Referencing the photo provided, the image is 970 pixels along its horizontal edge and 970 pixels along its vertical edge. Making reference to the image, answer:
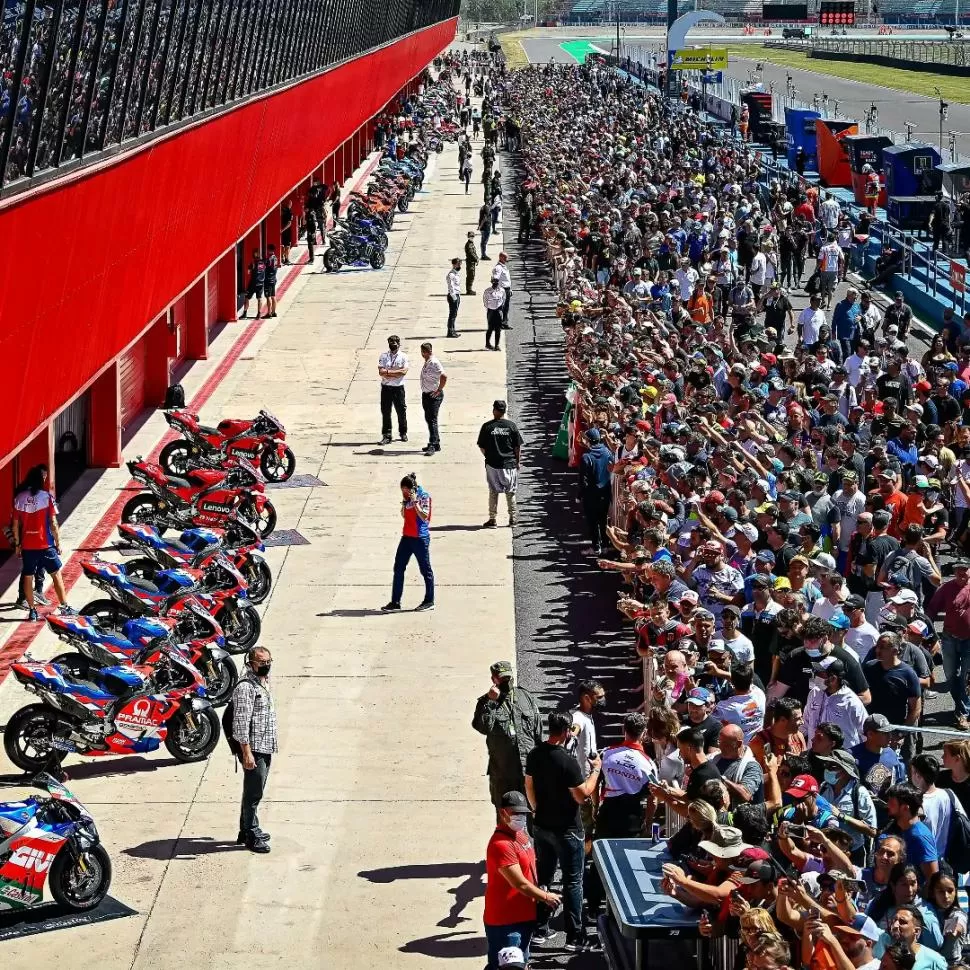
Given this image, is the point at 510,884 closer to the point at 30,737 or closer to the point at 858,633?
the point at 858,633

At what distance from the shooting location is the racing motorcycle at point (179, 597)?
15898mm

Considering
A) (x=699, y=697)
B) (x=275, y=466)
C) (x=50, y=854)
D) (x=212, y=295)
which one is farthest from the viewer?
(x=212, y=295)

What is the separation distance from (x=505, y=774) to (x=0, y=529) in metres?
9.26

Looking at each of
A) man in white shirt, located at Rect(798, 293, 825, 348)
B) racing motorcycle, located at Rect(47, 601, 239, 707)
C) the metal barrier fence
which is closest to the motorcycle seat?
racing motorcycle, located at Rect(47, 601, 239, 707)

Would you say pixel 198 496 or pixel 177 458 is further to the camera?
pixel 177 458

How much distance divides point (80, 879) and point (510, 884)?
3.04 meters

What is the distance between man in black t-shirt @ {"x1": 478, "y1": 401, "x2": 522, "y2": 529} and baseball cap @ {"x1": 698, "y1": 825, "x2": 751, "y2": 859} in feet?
37.6

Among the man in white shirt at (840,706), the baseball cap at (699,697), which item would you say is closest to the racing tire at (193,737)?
the baseball cap at (699,697)

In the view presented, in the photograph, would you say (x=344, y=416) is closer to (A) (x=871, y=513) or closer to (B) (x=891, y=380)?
(B) (x=891, y=380)

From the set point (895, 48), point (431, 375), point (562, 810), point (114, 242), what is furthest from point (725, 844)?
point (895, 48)

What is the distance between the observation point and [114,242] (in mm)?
20266

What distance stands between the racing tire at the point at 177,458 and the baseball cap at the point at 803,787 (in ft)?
40.7

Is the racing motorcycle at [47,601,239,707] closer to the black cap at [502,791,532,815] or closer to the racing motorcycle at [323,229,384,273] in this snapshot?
the black cap at [502,791,532,815]

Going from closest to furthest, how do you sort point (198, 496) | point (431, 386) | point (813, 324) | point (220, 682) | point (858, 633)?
point (858, 633)
point (220, 682)
point (198, 496)
point (431, 386)
point (813, 324)
